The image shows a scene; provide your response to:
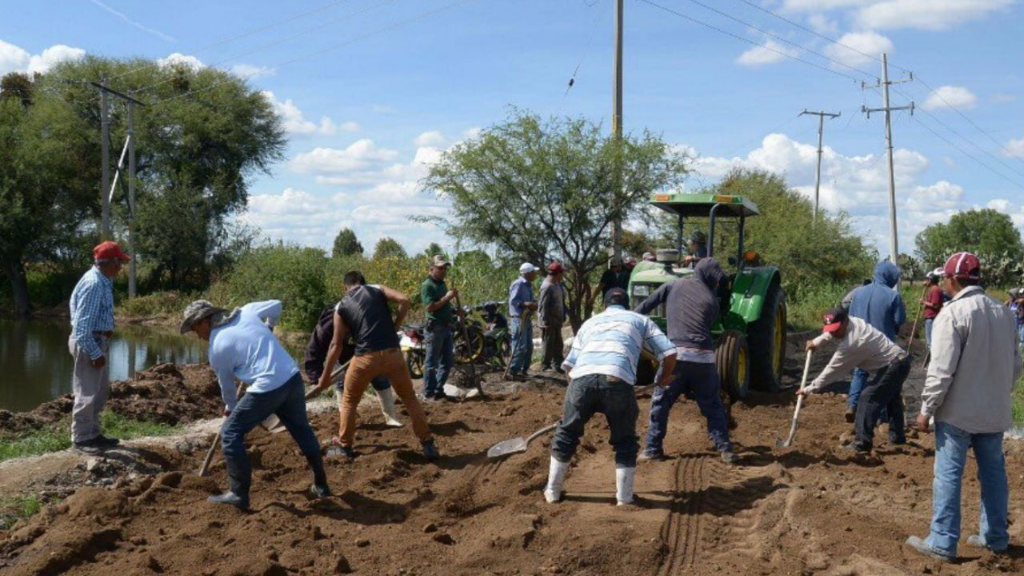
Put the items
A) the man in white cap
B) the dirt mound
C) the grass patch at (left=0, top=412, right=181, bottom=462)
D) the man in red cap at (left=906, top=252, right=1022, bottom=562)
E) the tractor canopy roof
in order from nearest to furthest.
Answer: the man in red cap at (left=906, top=252, right=1022, bottom=562), the grass patch at (left=0, top=412, right=181, bottom=462), the dirt mound, the tractor canopy roof, the man in white cap

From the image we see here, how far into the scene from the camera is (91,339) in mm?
8414

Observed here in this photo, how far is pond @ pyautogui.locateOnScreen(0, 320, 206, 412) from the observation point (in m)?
17.0

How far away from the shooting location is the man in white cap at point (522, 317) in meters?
13.6

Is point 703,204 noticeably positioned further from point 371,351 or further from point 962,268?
point 962,268

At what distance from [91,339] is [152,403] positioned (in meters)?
2.97

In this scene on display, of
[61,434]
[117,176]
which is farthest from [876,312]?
[117,176]

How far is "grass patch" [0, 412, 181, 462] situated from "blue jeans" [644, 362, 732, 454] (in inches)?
194

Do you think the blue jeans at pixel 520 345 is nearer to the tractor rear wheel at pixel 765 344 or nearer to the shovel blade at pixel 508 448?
the tractor rear wheel at pixel 765 344

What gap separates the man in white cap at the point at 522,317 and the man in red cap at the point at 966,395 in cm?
775

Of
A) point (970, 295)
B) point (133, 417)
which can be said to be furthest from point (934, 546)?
point (133, 417)

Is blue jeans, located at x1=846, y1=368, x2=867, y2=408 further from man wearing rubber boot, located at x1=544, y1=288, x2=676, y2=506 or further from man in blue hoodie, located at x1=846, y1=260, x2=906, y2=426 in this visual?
man wearing rubber boot, located at x1=544, y1=288, x2=676, y2=506

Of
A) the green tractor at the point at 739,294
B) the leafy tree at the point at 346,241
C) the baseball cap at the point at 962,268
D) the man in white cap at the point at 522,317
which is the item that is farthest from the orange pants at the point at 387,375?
the leafy tree at the point at 346,241

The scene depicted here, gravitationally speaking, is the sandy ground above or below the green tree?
below

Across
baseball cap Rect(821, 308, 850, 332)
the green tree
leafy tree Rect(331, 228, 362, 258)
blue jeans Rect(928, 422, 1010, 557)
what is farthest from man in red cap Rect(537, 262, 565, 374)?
the green tree
